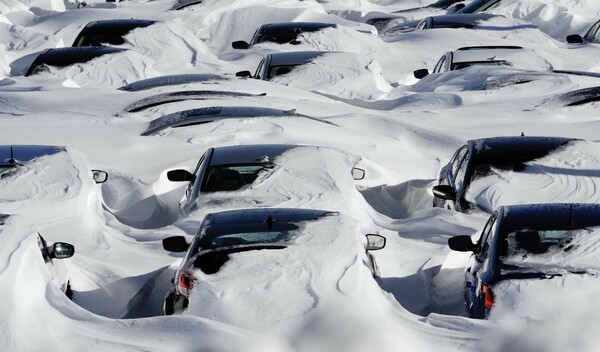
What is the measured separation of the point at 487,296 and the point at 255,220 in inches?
66.3

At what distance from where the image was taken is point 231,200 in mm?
13688

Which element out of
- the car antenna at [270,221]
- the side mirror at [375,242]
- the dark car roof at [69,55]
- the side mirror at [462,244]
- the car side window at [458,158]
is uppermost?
the car antenna at [270,221]

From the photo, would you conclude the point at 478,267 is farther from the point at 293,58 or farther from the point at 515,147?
the point at 293,58

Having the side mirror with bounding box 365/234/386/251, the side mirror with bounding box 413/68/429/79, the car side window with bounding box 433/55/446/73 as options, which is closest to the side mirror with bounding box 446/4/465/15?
the car side window with bounding box 433/55/446/73

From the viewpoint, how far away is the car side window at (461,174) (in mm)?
14554

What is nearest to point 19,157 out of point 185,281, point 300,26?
point 185,281

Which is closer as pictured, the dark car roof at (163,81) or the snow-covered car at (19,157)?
the snow-covered car at (19,157)

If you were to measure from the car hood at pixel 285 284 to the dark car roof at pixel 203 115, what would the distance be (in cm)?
767

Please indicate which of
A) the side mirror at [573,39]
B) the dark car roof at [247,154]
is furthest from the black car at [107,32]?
the dark car roof at [247,154]

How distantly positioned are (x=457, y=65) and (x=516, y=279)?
1381 centimetres

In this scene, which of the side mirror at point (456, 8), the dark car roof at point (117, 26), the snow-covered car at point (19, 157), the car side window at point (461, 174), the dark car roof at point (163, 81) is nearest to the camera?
the snow-covered car at point (19, 157)

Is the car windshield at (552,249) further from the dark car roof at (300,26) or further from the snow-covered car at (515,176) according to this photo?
the dark car roof at (300,26)

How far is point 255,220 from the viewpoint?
10.9 m

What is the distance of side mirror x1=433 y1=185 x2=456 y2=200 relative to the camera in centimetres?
1420
